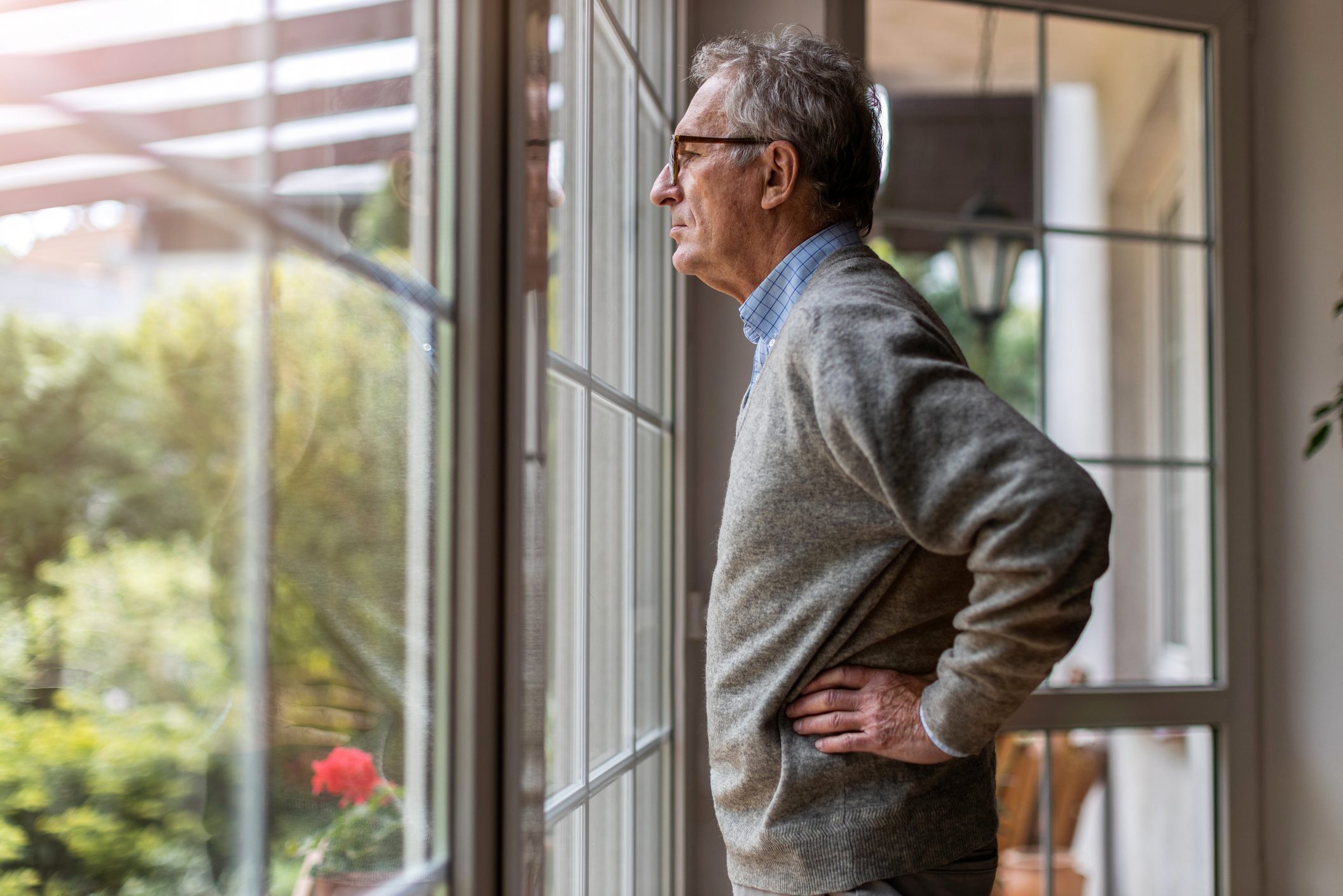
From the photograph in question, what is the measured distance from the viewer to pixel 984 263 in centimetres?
323

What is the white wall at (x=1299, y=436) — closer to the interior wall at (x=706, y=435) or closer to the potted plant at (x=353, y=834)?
the interior wall at (x=706, y=435)

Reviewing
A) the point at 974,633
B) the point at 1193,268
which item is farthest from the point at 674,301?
the point at 1193,268

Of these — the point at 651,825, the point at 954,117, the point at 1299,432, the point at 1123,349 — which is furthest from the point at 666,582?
the point at 954,117

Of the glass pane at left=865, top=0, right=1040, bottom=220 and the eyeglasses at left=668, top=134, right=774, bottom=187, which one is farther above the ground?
the glass pane at left=865, top=0, right=1040, bottom=220

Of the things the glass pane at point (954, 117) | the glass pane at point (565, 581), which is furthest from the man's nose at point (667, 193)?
the glass pane at point (954, 117)

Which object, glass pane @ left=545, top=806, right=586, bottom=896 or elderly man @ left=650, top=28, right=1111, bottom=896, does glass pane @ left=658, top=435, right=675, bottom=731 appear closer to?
glass pane @ left=545, top=806, right=586, bottom=896

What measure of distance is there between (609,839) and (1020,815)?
3.73 meters

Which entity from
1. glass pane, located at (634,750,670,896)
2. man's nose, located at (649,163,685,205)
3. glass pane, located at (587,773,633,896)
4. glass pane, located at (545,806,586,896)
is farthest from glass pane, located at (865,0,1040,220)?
glass pane, located at (545,806,586,896)

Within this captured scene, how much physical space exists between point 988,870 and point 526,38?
0.90 metres

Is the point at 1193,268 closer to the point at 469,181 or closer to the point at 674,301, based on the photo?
the point at 674,301

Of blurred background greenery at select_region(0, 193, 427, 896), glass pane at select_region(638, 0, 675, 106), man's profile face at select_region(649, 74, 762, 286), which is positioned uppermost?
glass pane at select_region(638, 0, 675, 106)

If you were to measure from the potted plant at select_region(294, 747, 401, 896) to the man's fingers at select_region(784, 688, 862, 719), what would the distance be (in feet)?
1.32

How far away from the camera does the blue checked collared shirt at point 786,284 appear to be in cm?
121

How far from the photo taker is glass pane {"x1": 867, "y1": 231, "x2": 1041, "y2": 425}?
9273mm
